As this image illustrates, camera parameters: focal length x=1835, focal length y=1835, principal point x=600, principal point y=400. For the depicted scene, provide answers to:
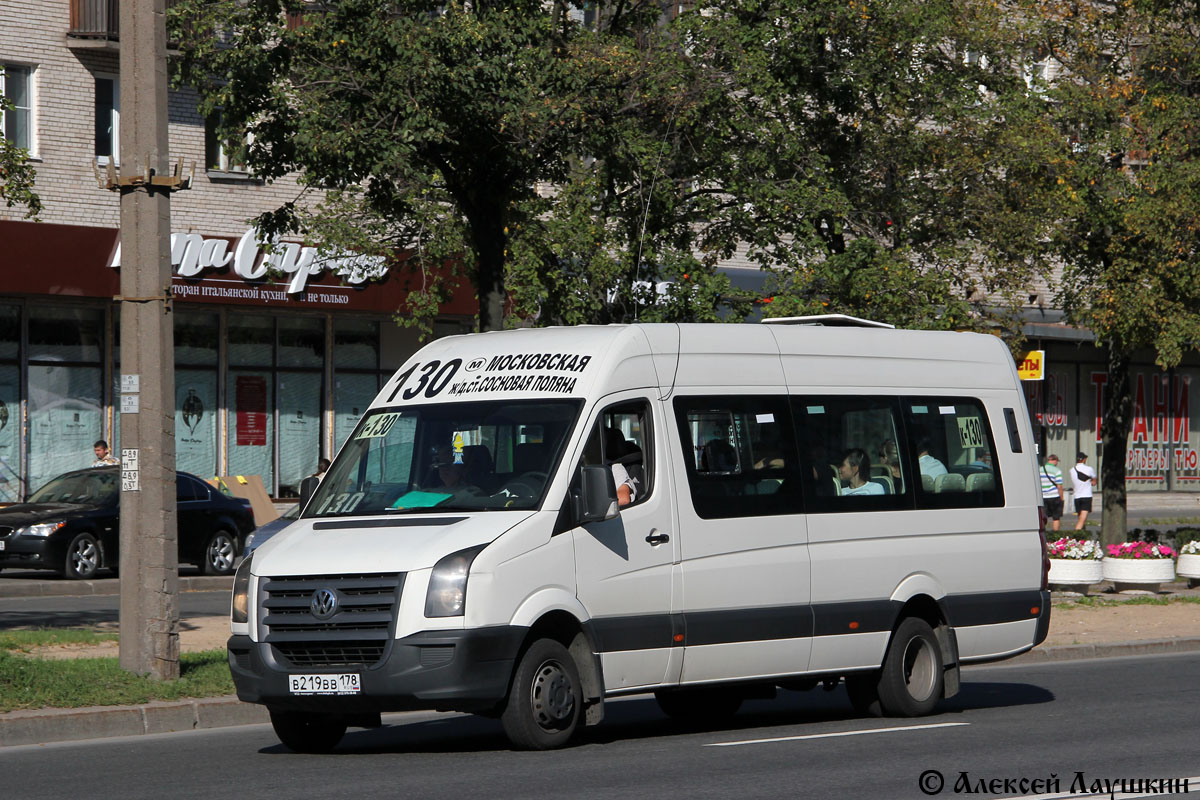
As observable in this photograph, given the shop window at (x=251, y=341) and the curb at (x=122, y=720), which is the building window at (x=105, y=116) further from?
the curb at (x=122, y=720)

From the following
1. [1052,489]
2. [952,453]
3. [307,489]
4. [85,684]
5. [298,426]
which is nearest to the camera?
[307,489]

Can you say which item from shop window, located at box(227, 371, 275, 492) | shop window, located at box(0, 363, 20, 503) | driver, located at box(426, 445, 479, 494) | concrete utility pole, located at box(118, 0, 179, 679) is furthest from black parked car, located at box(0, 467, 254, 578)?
driver, located at box(426, 445, 479, 494)

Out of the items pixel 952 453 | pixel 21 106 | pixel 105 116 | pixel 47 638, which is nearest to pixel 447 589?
pixel 952 453

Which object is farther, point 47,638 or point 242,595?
point 47,638

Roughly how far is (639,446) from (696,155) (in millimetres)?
11832

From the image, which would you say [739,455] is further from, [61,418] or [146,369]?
[61,418]

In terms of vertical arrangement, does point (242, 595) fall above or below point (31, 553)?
above

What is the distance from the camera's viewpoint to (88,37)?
30.3m

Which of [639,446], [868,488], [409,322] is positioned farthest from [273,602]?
[409,322]

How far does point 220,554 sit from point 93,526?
2.59 m

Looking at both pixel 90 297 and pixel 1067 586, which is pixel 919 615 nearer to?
pixel 1067 586

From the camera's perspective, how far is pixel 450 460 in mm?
10703

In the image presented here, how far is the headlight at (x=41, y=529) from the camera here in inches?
932

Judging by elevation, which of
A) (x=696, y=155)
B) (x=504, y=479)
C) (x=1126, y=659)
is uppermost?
(x=696, y=155)
